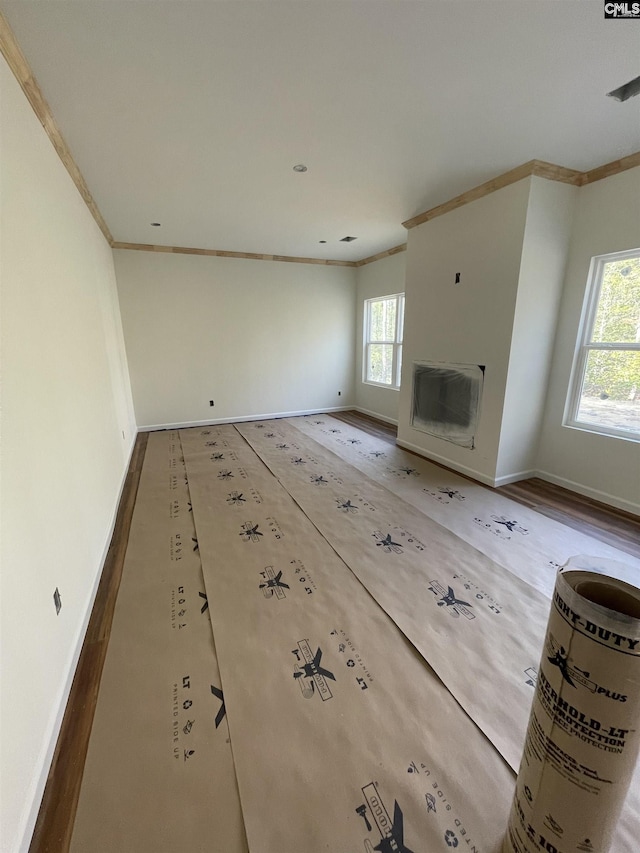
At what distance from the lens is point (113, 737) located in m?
1.29

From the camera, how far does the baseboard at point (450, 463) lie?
3427mm

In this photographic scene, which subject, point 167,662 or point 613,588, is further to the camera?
point 167,662

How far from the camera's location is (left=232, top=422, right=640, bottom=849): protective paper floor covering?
1.42 meters

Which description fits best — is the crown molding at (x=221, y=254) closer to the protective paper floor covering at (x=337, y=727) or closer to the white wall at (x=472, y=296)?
the white wall at (x=472, y=296)

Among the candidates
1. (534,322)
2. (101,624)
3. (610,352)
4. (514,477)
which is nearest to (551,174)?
(534,322)

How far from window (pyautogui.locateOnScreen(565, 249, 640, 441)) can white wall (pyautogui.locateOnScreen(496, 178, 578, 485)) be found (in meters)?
0.25

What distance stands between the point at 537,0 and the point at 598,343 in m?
2.43

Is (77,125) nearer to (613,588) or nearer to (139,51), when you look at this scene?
(139,51)

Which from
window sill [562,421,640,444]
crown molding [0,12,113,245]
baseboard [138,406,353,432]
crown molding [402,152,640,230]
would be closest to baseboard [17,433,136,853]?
crown molding [0,12,113,245]

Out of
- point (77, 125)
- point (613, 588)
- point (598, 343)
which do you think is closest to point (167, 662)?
point (613, 588)

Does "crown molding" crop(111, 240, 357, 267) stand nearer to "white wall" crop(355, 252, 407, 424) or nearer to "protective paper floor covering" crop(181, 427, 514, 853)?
"white wall" crop(355, 252, 407, 424)

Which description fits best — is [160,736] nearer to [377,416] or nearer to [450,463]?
[450,463]

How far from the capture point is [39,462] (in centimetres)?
145

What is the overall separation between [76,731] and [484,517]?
106 inches
